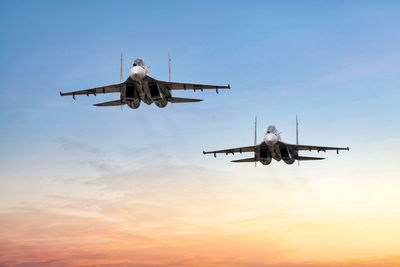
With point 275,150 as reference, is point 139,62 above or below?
above

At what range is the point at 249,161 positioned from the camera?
8250cm

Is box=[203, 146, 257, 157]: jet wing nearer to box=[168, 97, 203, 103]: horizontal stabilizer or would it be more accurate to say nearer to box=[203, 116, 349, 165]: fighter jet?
box=[203, 116, 349, 165]: fighter jet

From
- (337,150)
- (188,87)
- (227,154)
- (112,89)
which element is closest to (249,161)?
(227,154)

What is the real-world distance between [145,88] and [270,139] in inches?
785

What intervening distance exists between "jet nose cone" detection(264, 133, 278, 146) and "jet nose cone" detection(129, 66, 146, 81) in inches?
824

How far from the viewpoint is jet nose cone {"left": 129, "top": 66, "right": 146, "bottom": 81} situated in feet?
208

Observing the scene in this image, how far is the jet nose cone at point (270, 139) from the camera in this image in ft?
241

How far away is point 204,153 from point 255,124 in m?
11.3

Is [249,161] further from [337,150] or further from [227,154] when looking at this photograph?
[337,150]

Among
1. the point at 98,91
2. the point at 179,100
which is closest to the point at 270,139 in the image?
the point at 179,100

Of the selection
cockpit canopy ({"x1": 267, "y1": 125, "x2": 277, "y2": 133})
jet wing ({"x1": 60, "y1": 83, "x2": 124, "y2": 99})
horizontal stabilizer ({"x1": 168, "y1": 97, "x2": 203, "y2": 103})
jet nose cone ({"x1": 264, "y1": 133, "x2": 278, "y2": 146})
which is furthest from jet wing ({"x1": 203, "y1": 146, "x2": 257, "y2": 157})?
jet wing ({"x1": 60, "y1": 83, "x2": 124, "y2": 99})

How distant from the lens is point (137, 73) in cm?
6356

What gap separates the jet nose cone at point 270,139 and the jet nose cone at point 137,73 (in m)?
20.9

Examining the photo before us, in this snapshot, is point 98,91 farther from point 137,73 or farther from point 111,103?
point 137,73
